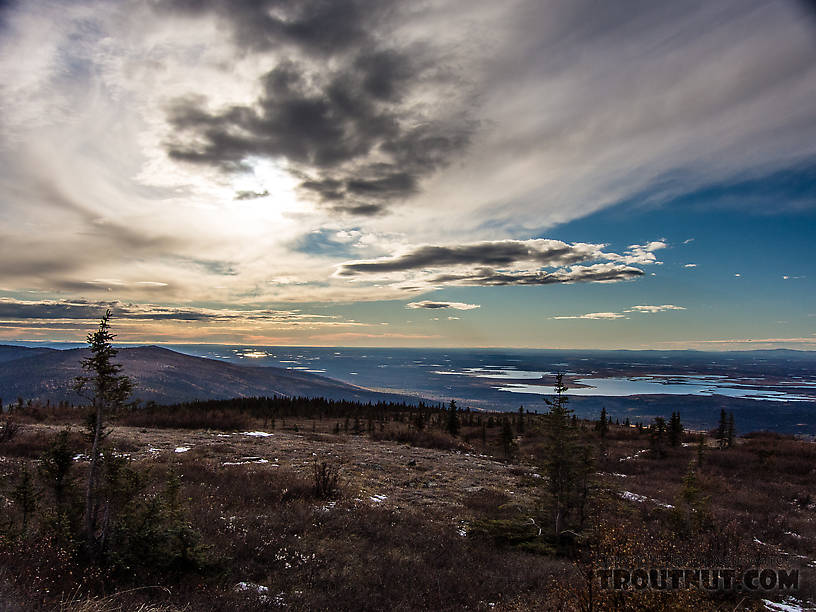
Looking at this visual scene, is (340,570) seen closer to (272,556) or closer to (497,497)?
(272,556)

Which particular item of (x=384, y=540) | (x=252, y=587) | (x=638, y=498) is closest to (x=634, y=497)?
(x=638, y=498)

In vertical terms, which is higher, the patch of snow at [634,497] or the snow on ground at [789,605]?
the snow on ground at [789,605]

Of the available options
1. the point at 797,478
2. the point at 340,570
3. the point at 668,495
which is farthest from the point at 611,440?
the point at 340,570

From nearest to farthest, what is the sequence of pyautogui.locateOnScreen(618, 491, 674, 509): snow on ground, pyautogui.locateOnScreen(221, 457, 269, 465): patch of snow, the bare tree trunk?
1. the bare tree trunk
2. pyautogui.locateOnScreen(618, 491, 674, 509): snow on ground
3. pyautogui.locateOnScreen(221, 457, 269, 465): patch of snow

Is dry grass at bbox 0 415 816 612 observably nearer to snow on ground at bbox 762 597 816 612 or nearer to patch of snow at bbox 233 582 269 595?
patch of snow at bbox 233 582 269 595

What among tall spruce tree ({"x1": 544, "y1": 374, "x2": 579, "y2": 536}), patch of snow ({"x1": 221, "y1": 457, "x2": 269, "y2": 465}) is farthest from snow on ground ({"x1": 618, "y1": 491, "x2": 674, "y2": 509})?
patch of snow ({"x1": 221, "y1": 457, "x2": 269, "y2": 465})

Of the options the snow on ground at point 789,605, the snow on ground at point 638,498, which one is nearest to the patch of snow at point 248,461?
the snow on ground at point 638,498

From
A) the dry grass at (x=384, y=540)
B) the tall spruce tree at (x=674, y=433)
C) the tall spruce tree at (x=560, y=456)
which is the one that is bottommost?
the tall spruce tree at (x=674, y=433)

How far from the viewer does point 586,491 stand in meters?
11.6

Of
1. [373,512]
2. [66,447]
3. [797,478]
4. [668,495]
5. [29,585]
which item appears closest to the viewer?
[29,585]

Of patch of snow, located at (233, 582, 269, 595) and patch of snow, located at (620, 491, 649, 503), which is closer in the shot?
patch of snow, located at (233, 582, 269, 595)

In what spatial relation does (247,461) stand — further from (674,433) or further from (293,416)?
(293,416)

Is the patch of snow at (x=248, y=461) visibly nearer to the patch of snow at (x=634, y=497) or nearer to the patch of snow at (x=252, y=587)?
the patch of snow at (x=252, y=587)

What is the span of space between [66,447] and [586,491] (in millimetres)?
14094
